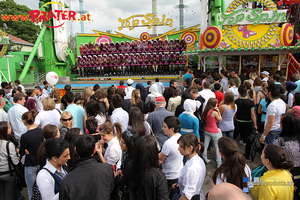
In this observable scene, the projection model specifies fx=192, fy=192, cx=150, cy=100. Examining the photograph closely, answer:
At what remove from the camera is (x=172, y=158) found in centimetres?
248

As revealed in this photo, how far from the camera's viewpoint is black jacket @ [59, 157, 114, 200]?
1.66 metres

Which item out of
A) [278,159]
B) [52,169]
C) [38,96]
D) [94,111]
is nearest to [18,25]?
[38,96]

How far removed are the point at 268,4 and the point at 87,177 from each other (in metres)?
11.7

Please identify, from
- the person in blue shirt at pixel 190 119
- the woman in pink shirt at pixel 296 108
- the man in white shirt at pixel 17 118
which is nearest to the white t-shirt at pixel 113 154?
the person in blue shirt at pixel 190 119

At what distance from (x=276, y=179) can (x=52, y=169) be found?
7.04 feet

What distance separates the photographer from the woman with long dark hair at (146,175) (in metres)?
1.83

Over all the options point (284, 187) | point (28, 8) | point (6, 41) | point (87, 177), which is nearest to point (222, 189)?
point (284, 187)

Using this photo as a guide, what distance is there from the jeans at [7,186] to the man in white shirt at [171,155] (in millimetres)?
2230

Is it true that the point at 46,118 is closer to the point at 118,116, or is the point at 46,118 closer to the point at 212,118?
the point at 118,116

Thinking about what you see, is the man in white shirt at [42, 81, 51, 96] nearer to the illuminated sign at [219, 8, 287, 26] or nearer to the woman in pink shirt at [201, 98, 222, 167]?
the woman in pink shirt at [201, 98, 222, 167]

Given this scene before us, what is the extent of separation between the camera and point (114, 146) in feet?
8.32

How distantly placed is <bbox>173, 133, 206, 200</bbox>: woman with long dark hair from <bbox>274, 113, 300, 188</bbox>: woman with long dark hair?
1.08 m

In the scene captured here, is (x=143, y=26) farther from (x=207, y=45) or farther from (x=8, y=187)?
(x=8, y=187)

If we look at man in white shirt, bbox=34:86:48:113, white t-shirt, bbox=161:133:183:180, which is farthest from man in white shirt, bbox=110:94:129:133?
man in white shirt, bbox=34:86:48:113
